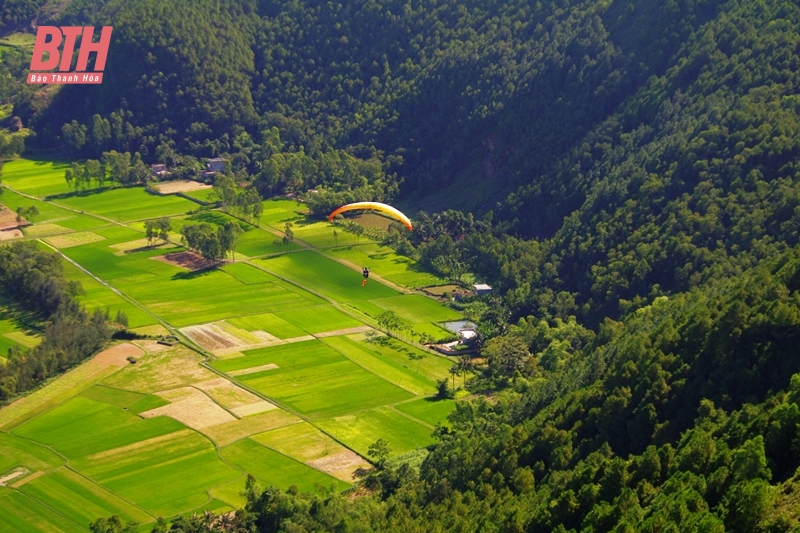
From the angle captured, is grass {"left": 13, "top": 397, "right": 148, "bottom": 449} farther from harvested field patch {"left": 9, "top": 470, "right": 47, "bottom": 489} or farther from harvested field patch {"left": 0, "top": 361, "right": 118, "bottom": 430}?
harvested field patch {"left": 9, "top": 470, "right": 47, "bottom": 489}

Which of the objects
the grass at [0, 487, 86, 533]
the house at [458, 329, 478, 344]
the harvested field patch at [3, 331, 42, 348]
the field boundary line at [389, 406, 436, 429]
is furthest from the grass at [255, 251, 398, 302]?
the grass at [0, 487, 86, 533]

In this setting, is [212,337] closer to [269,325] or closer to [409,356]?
[269,325]

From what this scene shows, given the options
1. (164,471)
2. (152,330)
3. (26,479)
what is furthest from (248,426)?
(152,330)

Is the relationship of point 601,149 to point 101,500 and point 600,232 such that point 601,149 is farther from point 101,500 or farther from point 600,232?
point 101,500

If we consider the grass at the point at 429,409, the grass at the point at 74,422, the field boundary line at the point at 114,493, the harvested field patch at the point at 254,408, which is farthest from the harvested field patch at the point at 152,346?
the grass at the point at 429,409

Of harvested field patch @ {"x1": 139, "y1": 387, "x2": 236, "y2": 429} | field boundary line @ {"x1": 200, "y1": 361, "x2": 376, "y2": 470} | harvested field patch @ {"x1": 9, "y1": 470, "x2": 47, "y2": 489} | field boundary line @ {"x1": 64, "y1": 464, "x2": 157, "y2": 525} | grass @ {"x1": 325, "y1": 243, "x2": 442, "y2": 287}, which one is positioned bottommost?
harvested field patch @ {"x1": 9, "y1": 470, "x2": 47, "y2": 489}

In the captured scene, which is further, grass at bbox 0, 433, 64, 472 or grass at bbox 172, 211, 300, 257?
grass at bbox 172, 211, 300, 257
